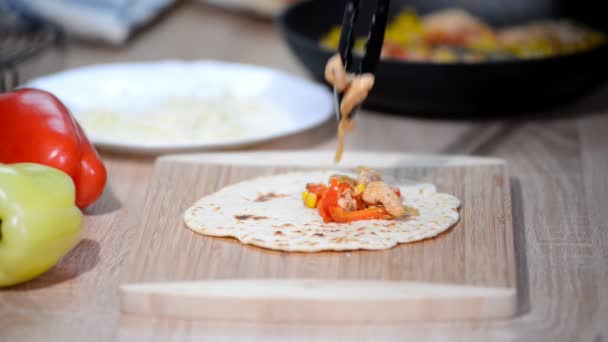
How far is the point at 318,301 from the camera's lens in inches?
69.9

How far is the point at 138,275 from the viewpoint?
6.09 feet

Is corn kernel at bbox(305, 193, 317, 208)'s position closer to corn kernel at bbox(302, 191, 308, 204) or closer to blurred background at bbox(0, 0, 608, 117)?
corn kernel at bbox(302, 191, 308, 204)

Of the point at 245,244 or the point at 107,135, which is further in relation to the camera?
the point at 107,135

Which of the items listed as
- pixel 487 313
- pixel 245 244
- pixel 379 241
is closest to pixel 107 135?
pixel 245 244

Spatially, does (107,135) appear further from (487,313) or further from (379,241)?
(487,313)

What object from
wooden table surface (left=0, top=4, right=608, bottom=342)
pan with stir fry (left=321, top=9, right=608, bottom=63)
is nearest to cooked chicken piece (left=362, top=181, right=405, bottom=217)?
wooden table surface (left=0, top=4, right=608, bottom=342)

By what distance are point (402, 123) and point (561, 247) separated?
100cm

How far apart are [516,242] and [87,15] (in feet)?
7.97

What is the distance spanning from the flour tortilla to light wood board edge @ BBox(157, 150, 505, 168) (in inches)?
5.9


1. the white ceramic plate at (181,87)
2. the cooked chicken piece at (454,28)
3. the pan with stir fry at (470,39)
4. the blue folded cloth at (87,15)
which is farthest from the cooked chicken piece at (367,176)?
the blue folded cloth at (87,15)

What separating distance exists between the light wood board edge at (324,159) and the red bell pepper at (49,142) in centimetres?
23

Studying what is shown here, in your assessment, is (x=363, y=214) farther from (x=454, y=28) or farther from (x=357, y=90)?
(x=454, y=28)

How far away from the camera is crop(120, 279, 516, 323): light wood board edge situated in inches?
70.1

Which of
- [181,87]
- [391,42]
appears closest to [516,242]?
[391,42]
